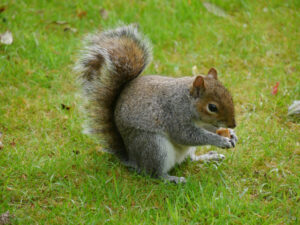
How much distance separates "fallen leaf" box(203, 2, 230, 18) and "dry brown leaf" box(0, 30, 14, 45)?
6.08ft

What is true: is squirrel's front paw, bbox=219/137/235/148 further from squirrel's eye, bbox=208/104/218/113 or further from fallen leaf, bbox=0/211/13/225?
fallen leaf, bbox=0/211/13/225

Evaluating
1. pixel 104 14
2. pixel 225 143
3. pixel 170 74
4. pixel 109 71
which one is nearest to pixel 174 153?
pixel 225 143

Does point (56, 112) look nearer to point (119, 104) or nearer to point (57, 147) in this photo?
point (57, 147)

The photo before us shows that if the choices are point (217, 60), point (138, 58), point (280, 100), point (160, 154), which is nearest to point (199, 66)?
point (217, 60)

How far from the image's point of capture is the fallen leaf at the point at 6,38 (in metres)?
3.34

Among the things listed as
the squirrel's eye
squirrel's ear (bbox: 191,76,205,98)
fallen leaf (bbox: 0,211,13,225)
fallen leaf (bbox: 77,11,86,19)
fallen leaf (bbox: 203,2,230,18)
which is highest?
squirrel's ear (bbox: 191,76,205,98)

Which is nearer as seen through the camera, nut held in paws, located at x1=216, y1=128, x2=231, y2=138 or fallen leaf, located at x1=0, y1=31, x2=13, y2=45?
nut held in paws, located at x1=216, y1=128, x2=231, y2=138

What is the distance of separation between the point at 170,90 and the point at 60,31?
1.82m

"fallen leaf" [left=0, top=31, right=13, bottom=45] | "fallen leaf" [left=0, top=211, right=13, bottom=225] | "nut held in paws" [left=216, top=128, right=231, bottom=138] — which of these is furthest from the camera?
"fallen leaf" [left=0, top=31, right=13, bottom=45]

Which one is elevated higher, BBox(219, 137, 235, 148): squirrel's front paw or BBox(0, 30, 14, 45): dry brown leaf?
BBox(219, 137, 235, 148): squirrel's front paw

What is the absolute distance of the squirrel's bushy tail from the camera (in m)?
2.28

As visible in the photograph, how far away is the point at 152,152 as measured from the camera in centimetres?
218

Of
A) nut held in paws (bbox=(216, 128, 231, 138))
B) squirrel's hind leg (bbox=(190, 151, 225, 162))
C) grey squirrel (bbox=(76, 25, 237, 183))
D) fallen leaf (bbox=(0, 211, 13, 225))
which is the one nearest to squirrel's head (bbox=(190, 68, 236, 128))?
grey squirrel (bbox=(76, 25, 237, 183))

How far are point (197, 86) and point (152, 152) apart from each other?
426 millimetres
